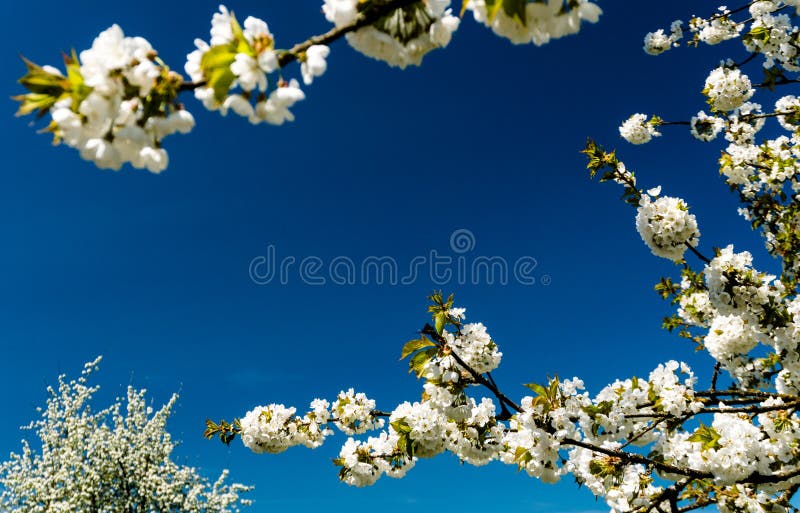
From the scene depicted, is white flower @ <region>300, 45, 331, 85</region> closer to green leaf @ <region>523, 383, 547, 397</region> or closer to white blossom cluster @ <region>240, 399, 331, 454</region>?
green leaf @ <region>523, 383, 547, 397</region>

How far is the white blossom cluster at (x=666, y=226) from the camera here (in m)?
5.33

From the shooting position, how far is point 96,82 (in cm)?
153

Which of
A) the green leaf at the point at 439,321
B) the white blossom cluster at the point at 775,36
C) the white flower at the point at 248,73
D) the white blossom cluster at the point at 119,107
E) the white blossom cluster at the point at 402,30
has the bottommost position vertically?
the white blossom cluster at the point at 119,107

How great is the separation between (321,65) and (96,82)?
2.25 ft

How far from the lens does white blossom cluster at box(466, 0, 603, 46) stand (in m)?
A: 1.57

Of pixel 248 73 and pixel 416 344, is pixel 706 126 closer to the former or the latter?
pixel 416 344

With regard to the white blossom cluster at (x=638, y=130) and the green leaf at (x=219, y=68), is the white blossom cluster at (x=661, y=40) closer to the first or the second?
the white blossom cluster at (x=638, y=130)

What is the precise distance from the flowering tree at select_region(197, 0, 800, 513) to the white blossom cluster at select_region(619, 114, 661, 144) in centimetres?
220

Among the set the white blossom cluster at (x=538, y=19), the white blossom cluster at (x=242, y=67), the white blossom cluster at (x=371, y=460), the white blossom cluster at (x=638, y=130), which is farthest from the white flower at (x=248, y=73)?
the white blossom cluster at (x=638, y=130)

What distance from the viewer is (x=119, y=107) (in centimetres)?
159

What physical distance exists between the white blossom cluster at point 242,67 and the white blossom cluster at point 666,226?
4813 millimetres

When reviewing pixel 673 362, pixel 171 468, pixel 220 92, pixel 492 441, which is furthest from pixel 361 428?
pixel 171 468

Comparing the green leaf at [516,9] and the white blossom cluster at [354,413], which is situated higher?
the white blossom cluster at [354,413]

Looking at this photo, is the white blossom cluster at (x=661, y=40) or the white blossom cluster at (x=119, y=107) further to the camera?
the white blossom cluster at (x=661, y=40)
